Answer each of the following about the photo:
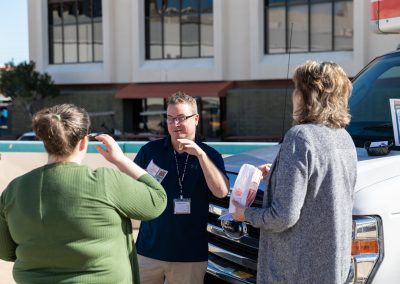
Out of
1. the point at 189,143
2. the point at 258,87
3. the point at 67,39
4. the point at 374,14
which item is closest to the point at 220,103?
the point at 258,87

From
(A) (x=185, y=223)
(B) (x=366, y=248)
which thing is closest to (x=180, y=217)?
(A) (x=185, y=223)

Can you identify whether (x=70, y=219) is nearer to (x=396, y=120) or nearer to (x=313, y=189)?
(x=313, y=189)

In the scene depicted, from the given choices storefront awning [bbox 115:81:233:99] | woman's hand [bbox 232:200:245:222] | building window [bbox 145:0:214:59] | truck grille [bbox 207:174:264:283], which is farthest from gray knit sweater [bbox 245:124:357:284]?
building window [bbox 145:0:214:59]

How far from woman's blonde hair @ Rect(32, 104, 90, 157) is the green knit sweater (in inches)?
3.1

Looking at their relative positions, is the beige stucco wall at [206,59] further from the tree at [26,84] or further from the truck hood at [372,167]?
the truck hood at [372,167]

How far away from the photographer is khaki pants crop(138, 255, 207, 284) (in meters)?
3.88

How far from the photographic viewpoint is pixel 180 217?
386cm

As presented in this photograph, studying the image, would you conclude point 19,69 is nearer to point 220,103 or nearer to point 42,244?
point 220,103

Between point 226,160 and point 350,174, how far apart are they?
1.55 m

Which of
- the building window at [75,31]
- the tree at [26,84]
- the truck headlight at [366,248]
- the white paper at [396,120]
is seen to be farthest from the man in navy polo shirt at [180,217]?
the building window at [75,31]

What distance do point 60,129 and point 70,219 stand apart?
375mm

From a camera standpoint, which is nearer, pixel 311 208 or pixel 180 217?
pixel 311 208

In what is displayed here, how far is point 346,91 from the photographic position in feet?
9.89

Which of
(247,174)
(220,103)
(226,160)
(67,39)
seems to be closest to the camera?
(247,174)
